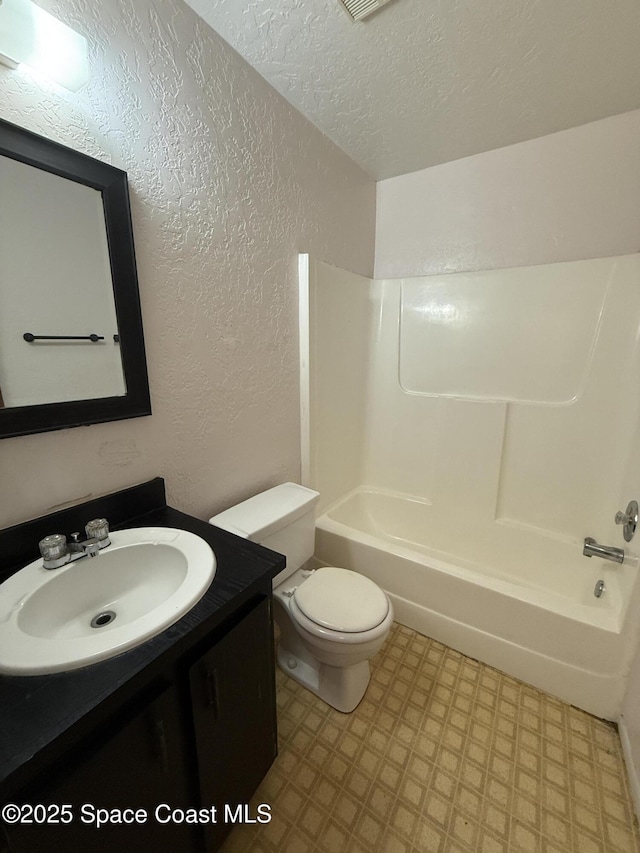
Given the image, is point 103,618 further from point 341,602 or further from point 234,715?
point 341,602

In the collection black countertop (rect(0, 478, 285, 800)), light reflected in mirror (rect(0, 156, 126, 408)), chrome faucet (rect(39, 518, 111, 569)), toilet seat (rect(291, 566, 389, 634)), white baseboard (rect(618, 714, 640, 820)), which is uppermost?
light reflected in mirror (rect(0, 156, 126, 408))

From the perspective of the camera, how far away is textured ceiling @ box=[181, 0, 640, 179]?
3.34 ft

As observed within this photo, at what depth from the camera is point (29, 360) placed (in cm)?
82

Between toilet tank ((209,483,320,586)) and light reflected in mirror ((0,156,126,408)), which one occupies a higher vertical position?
light reflected in mirror ((0,156,126,408))

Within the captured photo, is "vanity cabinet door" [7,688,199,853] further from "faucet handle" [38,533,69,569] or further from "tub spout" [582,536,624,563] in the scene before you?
"tub spout" [582,536,624,563]

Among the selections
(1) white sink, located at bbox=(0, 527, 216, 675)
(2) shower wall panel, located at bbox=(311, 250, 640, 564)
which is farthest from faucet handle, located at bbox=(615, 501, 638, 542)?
(1) white sink, located at bbox=(0, 527, 216, 675)

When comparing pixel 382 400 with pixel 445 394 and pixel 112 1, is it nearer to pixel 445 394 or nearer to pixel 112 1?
pixel 445 394

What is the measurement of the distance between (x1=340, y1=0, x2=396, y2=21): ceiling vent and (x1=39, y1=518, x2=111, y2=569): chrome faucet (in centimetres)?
162

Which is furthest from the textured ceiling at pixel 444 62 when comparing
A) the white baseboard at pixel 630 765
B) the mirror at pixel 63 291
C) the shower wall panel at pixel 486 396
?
the white baseboard at pixel 630 765

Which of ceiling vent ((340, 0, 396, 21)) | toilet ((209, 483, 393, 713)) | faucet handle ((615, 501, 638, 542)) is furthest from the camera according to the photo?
faucet handle ((615, 501, 638, 542))

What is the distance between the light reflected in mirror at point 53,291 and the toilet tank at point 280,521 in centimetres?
60

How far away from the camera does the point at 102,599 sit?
2.85ft

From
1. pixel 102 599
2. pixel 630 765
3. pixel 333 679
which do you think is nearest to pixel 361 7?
pixel 102 599

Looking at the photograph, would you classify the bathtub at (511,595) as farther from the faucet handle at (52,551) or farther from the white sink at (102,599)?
the faucet handle at (52,551)
